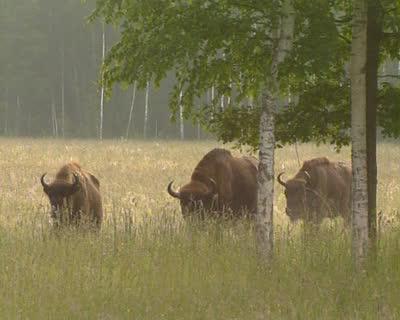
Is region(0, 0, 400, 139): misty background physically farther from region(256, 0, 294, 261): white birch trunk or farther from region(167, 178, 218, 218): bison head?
region(256, 0, 294, 261): white birch trunk

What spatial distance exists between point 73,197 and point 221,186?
8.35 ft

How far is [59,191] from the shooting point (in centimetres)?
1189

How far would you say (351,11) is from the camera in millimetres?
9719

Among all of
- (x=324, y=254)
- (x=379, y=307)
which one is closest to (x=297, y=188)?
(x=324, y=254)

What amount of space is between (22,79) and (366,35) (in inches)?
2289

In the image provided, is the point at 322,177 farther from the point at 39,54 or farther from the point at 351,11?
the point at 39,54

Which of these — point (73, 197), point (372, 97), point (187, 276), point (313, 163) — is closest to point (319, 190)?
point (313, 163)

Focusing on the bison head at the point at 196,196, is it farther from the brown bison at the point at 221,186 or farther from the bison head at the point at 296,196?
the bison head at the point at 296,196

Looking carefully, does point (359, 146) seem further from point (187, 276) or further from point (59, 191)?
point (59, 191)

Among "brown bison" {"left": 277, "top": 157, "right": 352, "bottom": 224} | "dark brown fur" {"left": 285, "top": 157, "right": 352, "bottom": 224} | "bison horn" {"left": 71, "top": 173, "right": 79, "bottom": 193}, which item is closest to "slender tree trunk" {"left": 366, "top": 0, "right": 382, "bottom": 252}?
"dark brown fur" {"left": 285, "top": 157, "right": 352, "bottom": 224}

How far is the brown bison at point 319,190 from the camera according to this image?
1391 centimetres

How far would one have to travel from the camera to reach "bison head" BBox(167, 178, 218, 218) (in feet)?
40.6

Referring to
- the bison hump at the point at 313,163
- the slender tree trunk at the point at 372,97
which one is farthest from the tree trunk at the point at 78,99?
the slender tree trunk at the point at 372,97

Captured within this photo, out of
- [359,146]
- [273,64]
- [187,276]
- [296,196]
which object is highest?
[273,64]
